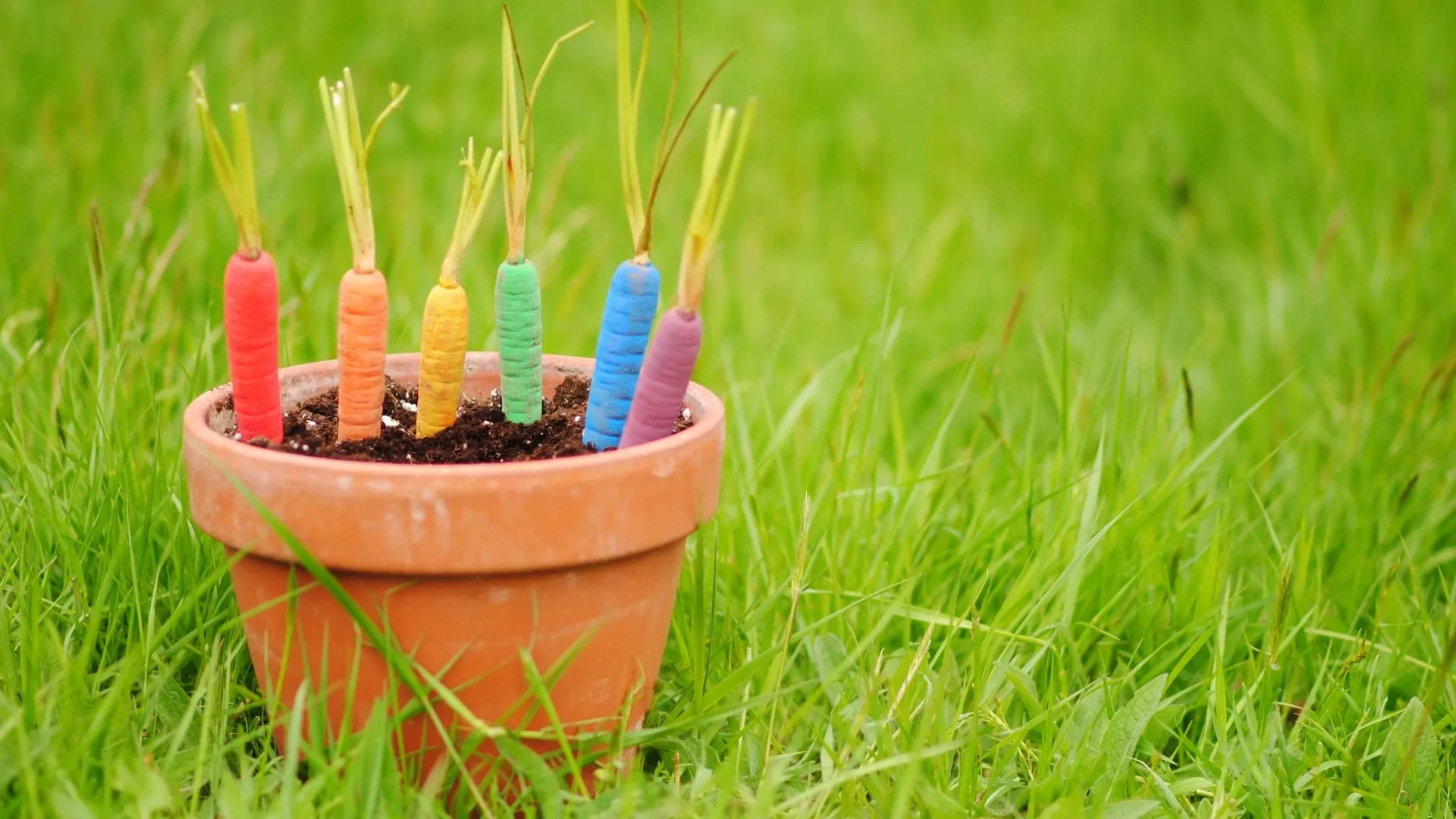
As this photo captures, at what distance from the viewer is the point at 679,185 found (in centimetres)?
312

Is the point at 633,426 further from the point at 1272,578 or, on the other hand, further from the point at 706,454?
the point at 1272,578

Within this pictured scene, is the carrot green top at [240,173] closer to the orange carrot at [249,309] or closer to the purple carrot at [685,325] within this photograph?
the orange carrot at [249,309]

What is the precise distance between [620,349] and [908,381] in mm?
1257

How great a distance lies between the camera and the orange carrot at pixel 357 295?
110 centimetres

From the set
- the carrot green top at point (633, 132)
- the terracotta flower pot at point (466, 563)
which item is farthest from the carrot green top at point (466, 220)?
the terracotta flower pot at point (466, 563)

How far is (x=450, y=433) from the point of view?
121 cm

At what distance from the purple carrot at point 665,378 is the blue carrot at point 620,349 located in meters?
0.04

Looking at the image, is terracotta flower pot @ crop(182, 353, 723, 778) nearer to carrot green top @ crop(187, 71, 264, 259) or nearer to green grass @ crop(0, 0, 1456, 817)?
green grass @ crop(0, 0, 1456, 817)

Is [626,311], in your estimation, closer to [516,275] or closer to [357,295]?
[516,275]

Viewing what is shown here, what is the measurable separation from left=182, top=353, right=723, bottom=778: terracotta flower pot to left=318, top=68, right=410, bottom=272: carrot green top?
0.20 m

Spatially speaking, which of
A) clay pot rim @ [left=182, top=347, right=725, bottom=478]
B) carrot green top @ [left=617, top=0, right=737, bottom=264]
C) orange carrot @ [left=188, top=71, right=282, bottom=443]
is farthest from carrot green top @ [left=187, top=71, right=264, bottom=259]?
carrot green top @ [left=617, top=0, right=737, bottom=264]

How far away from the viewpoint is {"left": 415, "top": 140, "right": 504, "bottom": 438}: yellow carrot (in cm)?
116

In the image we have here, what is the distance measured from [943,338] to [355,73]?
5.16 feet

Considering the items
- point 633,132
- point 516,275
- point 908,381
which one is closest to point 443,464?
point 516,275
